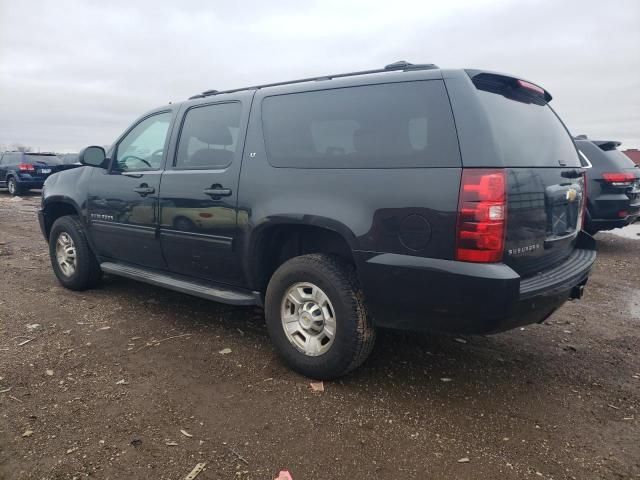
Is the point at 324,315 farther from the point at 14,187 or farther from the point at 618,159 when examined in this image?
the point at 14,187

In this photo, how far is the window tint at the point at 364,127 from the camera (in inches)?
106

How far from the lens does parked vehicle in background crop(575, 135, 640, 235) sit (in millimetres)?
7059

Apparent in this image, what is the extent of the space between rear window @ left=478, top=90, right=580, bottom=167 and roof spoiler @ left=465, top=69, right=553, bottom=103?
0.15ft

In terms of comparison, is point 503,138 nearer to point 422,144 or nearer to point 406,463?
point 422,144

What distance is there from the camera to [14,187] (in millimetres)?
17641

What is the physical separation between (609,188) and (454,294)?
5.83 m

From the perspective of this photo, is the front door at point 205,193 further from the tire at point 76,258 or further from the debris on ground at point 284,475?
the debris on ground at point 284,475

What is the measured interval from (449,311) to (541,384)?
114cm

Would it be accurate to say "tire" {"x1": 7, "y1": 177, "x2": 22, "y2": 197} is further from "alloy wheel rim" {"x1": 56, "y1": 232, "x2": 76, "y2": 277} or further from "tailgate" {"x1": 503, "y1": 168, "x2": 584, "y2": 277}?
"tailgate" {"x1": 503, "y1": 168, "x2": 584, "y2": 277}

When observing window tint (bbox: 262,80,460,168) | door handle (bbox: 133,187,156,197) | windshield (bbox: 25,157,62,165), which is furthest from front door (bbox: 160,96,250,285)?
windshield (bbox: 25,157,62,165)

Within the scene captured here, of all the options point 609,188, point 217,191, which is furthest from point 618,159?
point 217,191

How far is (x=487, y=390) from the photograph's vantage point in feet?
10.3

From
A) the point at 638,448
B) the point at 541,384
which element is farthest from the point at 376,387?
the point at 638,448

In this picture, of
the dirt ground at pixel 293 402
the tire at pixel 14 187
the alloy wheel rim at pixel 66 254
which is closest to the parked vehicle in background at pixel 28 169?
the tire at pixel 14 187
